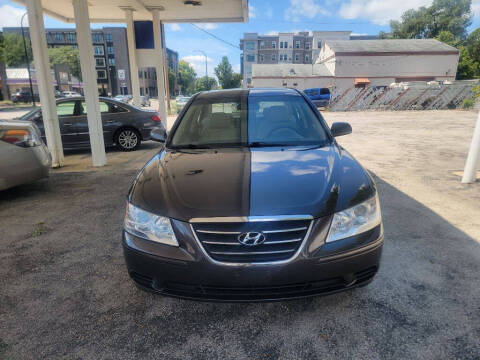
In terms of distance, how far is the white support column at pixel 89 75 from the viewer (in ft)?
21.7

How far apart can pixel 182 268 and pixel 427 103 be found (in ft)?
86.3

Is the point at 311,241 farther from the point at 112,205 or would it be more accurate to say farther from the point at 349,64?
the point at 349,64

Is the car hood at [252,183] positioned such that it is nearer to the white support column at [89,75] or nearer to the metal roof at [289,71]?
the white support column at [89,75]

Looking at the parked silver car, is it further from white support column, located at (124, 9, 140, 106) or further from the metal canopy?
white support column, located at (124, 9, 140, 106)

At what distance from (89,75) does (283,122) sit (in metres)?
5.22

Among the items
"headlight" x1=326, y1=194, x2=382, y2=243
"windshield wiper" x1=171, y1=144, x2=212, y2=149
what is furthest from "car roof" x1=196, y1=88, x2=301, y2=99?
"headlight" x1=326, y1=194, x2=382, y2=243

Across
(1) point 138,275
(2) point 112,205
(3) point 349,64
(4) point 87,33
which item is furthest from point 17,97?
(1) point 138,275

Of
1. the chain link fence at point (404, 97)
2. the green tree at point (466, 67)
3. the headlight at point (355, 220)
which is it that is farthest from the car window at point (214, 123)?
the green tree at point (466, 67)

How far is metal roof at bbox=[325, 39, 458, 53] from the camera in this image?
39.2m

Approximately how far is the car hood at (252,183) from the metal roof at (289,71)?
137 feet

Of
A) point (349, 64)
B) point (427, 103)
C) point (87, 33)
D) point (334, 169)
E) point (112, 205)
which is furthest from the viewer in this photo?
point (349, 64)

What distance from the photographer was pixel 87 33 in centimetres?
671

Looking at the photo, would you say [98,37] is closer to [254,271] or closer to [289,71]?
[289,71]

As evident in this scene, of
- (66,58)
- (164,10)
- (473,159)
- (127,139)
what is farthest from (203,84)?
(473,159)
